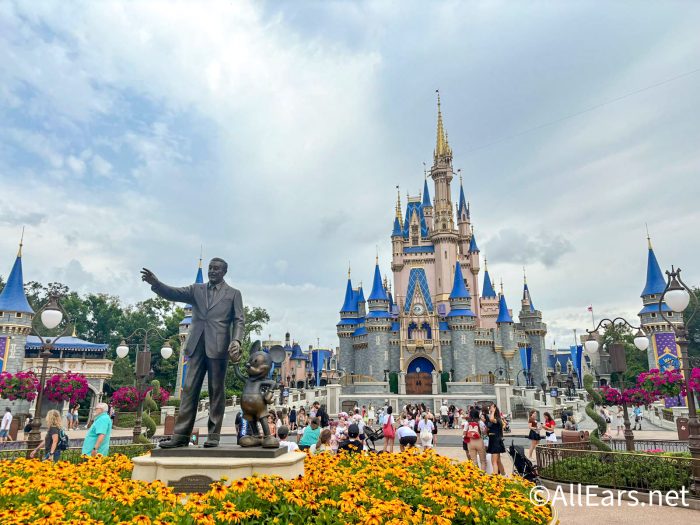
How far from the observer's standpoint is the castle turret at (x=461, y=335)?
4878cm

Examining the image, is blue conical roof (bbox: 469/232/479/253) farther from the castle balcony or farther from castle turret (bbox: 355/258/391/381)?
the castle balcony

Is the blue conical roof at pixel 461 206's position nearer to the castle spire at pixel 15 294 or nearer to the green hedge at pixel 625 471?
the castle spire at pixel 15 294

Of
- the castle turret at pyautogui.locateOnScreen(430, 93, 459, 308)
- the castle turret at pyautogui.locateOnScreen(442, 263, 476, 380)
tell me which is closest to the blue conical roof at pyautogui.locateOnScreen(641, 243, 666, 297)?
the castle turret at pyautogui.locateOnScreen(442, 263, 476, 380)

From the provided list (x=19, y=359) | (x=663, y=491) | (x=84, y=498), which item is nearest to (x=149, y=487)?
(x=84, y=498)

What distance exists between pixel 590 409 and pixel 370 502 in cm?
1113

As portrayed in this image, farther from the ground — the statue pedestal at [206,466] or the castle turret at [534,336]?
the castle turret at [534,336]

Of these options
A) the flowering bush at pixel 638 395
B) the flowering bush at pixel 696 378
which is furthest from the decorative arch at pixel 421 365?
the flowering bush at pixel 696 378

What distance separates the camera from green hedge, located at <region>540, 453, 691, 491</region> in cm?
945

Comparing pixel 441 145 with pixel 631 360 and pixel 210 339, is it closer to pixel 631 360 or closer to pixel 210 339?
pixel 631 360

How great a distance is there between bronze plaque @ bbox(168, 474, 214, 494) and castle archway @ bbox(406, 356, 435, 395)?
45586mm

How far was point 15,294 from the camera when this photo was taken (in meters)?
35.2

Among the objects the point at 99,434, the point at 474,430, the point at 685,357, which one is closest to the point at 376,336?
the point at 474,430

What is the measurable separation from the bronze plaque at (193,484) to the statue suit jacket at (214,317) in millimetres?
1862

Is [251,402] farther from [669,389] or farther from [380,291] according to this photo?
[380,291]
